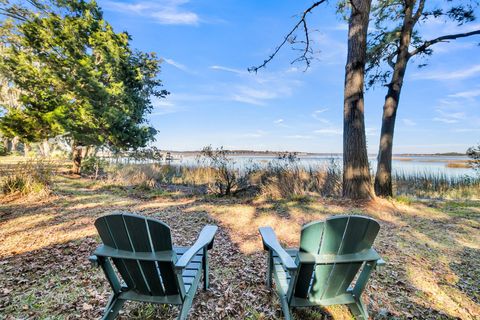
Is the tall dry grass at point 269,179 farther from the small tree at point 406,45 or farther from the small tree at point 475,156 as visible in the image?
the small tree at point 475,156

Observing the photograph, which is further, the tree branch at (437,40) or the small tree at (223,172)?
the small tree at (223,172)

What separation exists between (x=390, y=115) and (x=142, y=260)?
630 cm

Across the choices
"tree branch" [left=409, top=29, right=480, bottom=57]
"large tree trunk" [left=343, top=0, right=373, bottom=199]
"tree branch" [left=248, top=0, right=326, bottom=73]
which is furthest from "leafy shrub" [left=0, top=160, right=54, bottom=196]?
"tree branch" [left=409, top=29, right=480, bottom=57]

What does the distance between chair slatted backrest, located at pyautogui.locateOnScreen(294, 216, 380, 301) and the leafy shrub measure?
20.0 ft

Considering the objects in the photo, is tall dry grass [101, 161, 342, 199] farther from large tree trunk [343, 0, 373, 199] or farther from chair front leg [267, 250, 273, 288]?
chair front leg [267, 250, 273, 288]

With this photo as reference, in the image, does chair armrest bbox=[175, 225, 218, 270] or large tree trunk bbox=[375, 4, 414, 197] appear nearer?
chair armrest bbox=[175, 225, 218, 270]

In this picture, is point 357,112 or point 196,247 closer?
point 196,247

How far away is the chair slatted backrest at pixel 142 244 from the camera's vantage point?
130 cm

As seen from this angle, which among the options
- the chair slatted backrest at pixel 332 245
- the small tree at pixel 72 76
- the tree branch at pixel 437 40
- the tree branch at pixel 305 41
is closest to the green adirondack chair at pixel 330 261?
the chair slatted backrest at pixel 332 245

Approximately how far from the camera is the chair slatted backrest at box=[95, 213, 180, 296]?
4.27 ft

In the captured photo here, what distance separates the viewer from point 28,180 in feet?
16.6

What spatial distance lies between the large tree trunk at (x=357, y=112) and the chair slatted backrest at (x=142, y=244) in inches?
179

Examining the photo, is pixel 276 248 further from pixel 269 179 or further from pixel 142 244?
pixel 269 179

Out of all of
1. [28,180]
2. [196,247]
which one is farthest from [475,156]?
[28,180]
